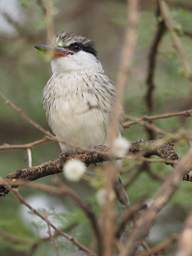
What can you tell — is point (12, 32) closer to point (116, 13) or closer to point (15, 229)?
point (116, 13)

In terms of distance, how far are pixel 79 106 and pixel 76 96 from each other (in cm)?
10

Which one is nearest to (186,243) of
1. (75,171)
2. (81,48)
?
(75,171)

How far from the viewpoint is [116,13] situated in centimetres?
653

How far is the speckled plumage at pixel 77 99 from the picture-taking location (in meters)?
5.09

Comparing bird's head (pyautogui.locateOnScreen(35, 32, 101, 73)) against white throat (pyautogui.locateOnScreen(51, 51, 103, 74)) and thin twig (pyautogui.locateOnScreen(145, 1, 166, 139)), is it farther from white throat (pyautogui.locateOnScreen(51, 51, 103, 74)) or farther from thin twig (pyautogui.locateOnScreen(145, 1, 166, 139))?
thin twig (pyautogui.locateOnScreen(145, 1, 166, 139))

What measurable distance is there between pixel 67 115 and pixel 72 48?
0.50 metres

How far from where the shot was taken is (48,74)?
743 cm

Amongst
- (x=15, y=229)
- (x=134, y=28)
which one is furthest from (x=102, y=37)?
Result: (x=134, y=28)

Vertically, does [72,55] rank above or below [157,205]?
above

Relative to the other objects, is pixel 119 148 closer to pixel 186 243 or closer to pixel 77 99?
pixel 186 243

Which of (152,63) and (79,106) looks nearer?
(79,106)

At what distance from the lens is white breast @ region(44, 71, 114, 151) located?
16.7 ft

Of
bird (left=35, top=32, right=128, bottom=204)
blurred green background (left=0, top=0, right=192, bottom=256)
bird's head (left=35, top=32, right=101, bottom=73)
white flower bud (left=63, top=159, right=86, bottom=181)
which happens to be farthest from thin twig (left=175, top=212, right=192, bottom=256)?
bird's head (left=35, top=32, right=101, bottom=73)

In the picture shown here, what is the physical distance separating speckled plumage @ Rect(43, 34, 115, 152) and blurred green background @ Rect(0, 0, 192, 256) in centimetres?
31
